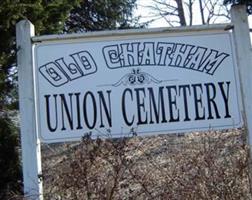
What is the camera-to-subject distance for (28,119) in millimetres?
5125

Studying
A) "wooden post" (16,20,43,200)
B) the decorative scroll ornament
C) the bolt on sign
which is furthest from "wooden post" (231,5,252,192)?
"wooden post" (16,20,43,200)

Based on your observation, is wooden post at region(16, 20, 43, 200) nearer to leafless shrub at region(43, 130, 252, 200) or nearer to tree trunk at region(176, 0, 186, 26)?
leafless shrub at region(43, 130, 252, 200)

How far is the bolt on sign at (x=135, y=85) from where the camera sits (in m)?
5.13

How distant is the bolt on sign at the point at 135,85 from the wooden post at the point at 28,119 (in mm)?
73

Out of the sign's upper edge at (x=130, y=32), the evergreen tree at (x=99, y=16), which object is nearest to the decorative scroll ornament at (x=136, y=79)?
the sign's upper edge at (x=130, y=32)

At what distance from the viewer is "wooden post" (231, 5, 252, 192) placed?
520cm

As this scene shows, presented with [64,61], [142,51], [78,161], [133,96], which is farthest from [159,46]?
[78,161]

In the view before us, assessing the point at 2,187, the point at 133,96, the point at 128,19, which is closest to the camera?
the point at 133,96

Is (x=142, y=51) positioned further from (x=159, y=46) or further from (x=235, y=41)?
(x=235, y=41)

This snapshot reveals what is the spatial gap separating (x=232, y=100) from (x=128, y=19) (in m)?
8.89

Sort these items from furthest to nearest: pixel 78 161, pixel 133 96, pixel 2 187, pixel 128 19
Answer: pixel 128 19, pixel 2 187, pixel 133 96, pixel 78 161

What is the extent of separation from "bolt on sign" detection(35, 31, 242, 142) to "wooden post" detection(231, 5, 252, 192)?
0.19 ft

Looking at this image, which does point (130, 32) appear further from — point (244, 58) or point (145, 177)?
point (145, 177)

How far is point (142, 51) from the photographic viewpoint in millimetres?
5297
